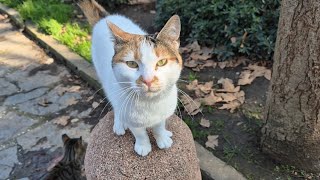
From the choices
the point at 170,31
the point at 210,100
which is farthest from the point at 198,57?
the point at 170,31

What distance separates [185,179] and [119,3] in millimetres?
3999

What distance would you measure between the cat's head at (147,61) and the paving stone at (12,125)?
7.65 feet

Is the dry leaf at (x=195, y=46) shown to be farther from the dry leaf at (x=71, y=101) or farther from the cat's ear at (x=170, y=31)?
the cat's ear at (x=170, y=31)

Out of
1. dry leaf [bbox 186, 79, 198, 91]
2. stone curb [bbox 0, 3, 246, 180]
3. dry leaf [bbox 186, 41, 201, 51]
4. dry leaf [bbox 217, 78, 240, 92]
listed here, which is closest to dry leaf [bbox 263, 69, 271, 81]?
dry leaf [bbox 217, 78, 240, 92]

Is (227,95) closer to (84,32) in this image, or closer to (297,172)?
(297,172)

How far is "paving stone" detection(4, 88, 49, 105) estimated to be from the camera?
15.0ft

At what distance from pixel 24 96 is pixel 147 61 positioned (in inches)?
118

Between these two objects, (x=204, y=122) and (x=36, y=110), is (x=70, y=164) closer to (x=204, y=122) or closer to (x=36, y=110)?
(x=204, y=122)

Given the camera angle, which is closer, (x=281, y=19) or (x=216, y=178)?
(x=281, y=19)

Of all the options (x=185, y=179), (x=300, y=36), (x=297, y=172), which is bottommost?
(x=297, y=172)

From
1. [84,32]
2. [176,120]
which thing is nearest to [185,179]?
[176,120]

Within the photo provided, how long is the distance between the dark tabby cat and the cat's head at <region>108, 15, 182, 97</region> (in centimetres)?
116

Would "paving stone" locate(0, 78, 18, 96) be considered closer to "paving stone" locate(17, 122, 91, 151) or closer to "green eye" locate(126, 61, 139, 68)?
"paving stone" locate(17, 122, 91, 151)

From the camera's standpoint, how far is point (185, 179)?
2.63 meters
